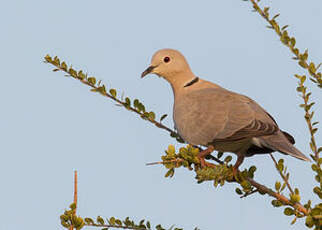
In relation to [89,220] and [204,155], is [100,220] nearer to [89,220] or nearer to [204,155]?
[89,220]

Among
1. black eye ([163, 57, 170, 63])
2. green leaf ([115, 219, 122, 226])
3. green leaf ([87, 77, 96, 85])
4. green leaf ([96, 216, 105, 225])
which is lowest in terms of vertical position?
green leaf ([115, 219, 122, 226])

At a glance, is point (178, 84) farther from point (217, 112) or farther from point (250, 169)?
point (250, 169)

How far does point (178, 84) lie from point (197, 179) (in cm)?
264

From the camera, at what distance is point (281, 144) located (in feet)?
16.3

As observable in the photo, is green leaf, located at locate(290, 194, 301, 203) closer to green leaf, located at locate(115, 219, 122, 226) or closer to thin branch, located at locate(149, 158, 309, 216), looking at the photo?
thin branch, located at locate(149, 158, 309, 216)

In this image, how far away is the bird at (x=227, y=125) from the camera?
512 centimetres

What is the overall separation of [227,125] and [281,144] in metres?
0.72

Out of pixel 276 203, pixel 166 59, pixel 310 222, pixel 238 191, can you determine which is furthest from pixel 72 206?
pixel 166 59

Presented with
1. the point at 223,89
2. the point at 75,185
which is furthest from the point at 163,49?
the point at 75,185

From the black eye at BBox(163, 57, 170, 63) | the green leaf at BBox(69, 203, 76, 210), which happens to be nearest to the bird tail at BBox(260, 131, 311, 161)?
the black eye at BBox(163, 57, 170, 63)

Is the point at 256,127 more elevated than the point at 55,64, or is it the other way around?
the point at 55,64

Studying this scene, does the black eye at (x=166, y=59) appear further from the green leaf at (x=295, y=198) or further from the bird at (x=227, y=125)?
the green leaf at (x=295, y=198)

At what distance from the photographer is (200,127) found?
18.2 ft

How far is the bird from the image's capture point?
5117mm
